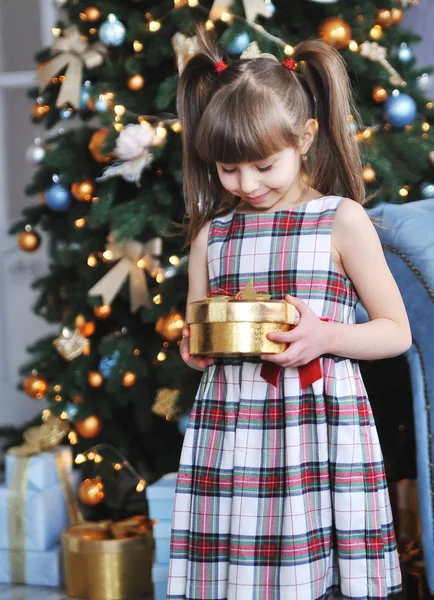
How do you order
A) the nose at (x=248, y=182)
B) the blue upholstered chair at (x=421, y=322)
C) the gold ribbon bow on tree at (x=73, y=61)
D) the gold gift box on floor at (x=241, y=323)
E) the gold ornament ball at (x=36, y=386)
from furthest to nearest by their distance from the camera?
the gold ornament ball at (x=36, y=386) → the gold ribbon bow on tree at (x=73, y=61) → the blue upholstered chair at (x=421, y=322) → the nose at (x=248, y=182) → the gold gift box on floor at (x=241, y=323)

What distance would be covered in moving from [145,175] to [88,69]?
338mm

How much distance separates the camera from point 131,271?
2.03m

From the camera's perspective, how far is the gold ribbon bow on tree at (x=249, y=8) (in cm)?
180

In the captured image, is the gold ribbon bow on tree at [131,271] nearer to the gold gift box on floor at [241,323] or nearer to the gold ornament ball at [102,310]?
the gold ornament ball at [102,310]

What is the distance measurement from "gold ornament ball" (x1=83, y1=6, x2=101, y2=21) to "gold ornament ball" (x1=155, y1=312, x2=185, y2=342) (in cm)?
80

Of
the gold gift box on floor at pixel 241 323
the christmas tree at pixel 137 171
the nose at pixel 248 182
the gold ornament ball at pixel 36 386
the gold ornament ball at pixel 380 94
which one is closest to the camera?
the gold gift box on floor at pixel 241 323

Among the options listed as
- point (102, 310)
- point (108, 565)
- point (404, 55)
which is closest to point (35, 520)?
point (108, 565)

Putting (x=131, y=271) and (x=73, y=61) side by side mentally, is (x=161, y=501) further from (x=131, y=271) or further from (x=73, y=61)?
(x=73, y=61)

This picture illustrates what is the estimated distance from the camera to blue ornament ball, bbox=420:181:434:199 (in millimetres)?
2066

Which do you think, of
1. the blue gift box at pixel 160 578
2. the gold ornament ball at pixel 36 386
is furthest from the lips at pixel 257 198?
the gold ornament ball at pixel 36 386

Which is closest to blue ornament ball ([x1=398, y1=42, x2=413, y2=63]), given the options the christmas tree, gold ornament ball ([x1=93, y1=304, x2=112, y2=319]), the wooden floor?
the christmas tree

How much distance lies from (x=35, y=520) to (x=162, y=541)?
379 mm

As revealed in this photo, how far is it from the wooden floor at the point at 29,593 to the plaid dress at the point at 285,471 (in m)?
0.88

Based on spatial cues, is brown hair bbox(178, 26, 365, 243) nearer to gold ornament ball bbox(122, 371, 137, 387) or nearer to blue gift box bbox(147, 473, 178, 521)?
blue gift box bbox(147, 473, 178, 521)
